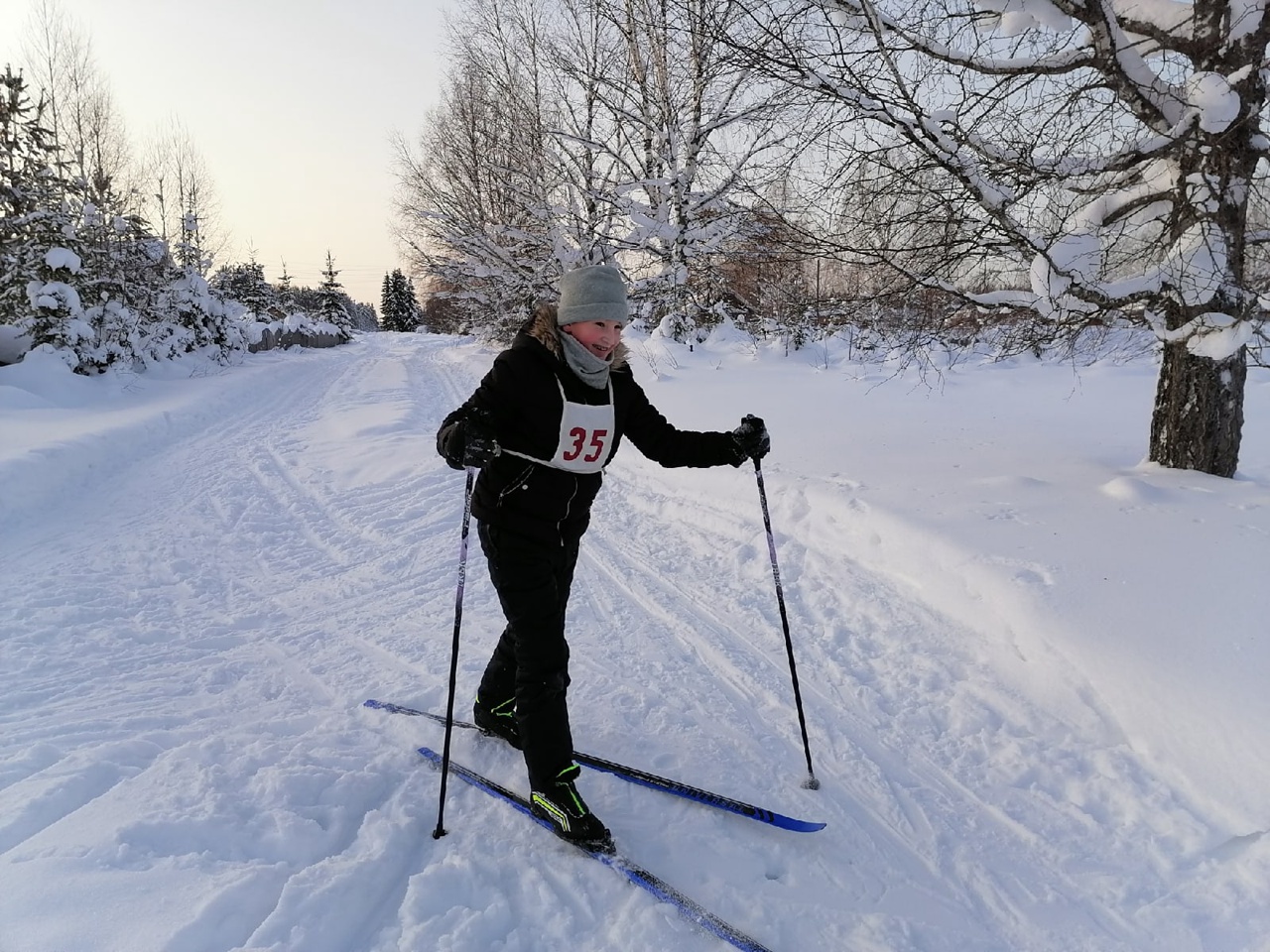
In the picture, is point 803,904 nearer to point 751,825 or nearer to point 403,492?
point 751,825

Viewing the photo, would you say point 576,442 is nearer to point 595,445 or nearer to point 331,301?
point 595,445

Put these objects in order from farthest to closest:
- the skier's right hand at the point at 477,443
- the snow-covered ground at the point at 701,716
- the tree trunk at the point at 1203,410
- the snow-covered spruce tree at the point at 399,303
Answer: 1. the snow-covered spruce tree at the point at 399,303
2. the tree trunk at the point at 1203,410
3. the skier's right hand at the point at 477,443
4. the snow-covered ground at the point at 701,716

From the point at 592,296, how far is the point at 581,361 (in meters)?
0.25

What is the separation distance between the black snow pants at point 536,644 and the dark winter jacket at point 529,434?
0.26ft

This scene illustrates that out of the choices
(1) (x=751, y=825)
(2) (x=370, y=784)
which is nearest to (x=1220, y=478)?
(1) (x=751, y=825)

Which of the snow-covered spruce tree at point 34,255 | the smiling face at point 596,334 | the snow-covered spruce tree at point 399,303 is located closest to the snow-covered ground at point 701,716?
the smiling face at point 596,334

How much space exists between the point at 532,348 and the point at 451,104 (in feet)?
72.8

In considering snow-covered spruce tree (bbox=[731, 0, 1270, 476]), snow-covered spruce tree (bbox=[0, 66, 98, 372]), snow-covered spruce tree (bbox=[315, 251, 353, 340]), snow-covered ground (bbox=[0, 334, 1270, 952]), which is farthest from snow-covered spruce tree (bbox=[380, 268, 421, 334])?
snow-covered spruce tree (bbox=[731, 0, 1270, 476])

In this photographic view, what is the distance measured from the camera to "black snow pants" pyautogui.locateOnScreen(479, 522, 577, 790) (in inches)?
102

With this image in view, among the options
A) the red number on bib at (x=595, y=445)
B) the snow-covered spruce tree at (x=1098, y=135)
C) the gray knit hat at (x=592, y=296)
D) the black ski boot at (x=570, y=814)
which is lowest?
the black ski boot at (x=570, y=814)

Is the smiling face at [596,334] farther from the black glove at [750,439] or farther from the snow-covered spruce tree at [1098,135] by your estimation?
the snow-covered spruce tree at [1098,135]

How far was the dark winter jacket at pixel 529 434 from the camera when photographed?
2.53 metres

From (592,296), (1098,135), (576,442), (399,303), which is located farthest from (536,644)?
(399,303)

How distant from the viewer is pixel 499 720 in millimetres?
3051
